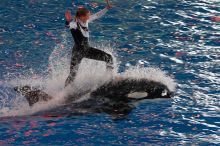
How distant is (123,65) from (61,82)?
5.84ft

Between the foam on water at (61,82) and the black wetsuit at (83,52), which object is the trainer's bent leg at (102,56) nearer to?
the black wetsuit at (83,52)

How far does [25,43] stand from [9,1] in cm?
414

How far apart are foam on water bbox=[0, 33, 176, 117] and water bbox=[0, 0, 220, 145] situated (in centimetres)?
2

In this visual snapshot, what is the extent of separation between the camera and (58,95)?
364 inches

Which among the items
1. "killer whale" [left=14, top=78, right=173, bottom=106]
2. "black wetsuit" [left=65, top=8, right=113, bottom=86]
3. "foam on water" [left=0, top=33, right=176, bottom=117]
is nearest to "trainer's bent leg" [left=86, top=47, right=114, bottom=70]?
"black wetsuit" [left=65, top=8, right=113, bottom=86]

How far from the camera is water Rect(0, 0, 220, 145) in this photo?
7855mm

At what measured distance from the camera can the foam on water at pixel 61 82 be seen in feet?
29.5

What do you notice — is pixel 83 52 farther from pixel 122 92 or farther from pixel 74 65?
pixel 122 92

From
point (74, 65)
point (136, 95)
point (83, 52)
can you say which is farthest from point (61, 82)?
point (136, 95)

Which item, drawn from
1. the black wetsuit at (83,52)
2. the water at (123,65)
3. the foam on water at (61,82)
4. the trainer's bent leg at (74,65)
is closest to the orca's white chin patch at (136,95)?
the water at (123,65)

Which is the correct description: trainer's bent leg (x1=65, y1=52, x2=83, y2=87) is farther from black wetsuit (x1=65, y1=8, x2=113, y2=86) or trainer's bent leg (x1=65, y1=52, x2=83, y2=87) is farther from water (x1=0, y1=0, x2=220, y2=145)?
water (x1=0, y1=0, x2=220, y2=145)

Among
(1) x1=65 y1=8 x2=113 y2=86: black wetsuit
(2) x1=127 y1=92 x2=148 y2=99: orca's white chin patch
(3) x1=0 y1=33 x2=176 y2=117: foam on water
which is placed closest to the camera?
(3) x1=0 y1=33 x2=176 y2=117: foam on water

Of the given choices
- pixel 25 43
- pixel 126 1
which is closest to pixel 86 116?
pixel 25 43

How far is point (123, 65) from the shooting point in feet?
36.2
